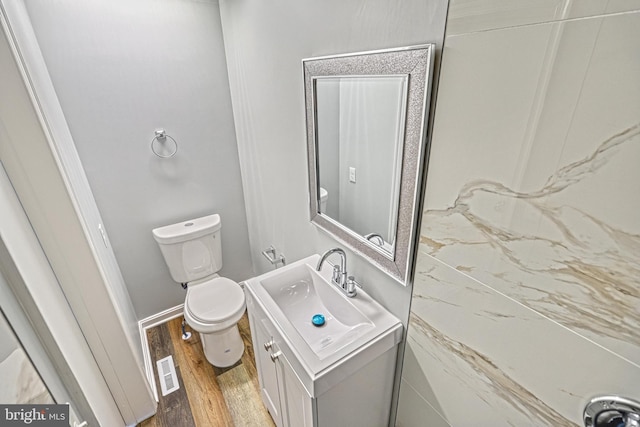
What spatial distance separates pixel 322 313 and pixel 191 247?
115cm

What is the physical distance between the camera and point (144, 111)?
5.97ft

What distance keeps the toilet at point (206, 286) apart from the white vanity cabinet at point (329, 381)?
0.51m

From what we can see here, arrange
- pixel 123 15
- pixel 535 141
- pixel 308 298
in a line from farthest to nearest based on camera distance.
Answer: pixel 123 15
pixel 308 298
pixel 535 141

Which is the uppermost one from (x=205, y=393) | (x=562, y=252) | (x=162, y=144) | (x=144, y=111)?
(x=144, y=111)

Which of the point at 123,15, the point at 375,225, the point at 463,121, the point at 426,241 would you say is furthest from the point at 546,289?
the point at 123,15

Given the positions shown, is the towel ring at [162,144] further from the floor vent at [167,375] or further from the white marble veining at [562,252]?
the white marble veining at [562,252]

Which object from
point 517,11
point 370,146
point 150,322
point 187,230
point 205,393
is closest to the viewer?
point 517,11

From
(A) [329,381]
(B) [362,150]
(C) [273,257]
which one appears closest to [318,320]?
(A) [329,381]

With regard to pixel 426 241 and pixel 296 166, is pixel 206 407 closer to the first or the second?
pixel 296 166

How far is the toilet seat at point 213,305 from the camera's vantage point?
176cm

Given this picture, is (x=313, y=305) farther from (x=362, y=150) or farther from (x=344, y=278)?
(x=362, y=150)

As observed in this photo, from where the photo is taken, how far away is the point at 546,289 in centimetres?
68

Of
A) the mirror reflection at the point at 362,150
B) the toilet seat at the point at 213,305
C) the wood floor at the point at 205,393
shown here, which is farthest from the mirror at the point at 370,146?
the wood floor at the point at 205,393

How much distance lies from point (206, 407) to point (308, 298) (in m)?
0.96
